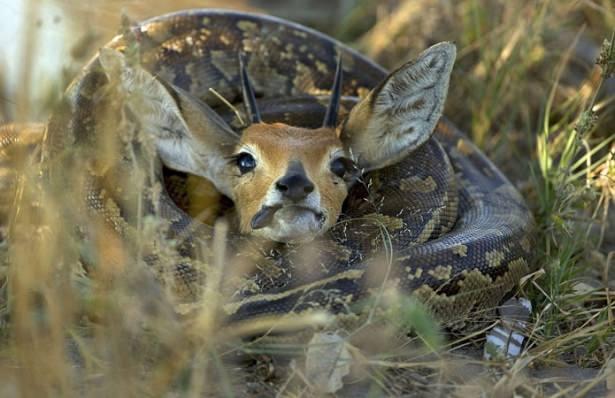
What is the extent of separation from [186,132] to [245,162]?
1.51 ft

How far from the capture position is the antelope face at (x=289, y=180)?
184 inches

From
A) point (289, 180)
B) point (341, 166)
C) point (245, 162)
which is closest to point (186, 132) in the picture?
point (245, 162)

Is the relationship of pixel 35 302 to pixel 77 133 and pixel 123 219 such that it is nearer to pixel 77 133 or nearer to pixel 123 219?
pixel 123 219

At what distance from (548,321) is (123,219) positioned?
7.58ft

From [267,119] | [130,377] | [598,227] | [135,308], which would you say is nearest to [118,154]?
[267,119]

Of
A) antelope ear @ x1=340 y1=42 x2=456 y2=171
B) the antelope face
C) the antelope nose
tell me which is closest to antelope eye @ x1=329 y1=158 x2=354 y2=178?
the antelope face

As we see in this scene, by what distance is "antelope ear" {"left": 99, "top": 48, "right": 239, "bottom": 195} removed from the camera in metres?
5.21

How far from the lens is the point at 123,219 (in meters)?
5.12

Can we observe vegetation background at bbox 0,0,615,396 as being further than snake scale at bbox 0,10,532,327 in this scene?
No

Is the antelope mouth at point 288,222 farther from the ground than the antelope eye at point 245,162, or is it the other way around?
the antelope eye at point 245,162

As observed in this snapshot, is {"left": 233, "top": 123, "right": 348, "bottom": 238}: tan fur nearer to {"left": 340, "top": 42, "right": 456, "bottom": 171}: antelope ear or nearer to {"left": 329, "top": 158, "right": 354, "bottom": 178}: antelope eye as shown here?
{"left": 329, "top": 158, "right": 354, "bottom": 178}: antelope eye

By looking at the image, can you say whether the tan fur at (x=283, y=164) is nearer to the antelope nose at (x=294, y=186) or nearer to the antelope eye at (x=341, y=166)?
the antelope eye at (x=341, y=166)

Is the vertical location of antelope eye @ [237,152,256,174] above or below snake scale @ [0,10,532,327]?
above

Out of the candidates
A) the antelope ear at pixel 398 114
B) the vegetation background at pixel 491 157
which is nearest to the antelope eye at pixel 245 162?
the antelope ear at pixel 398 114
